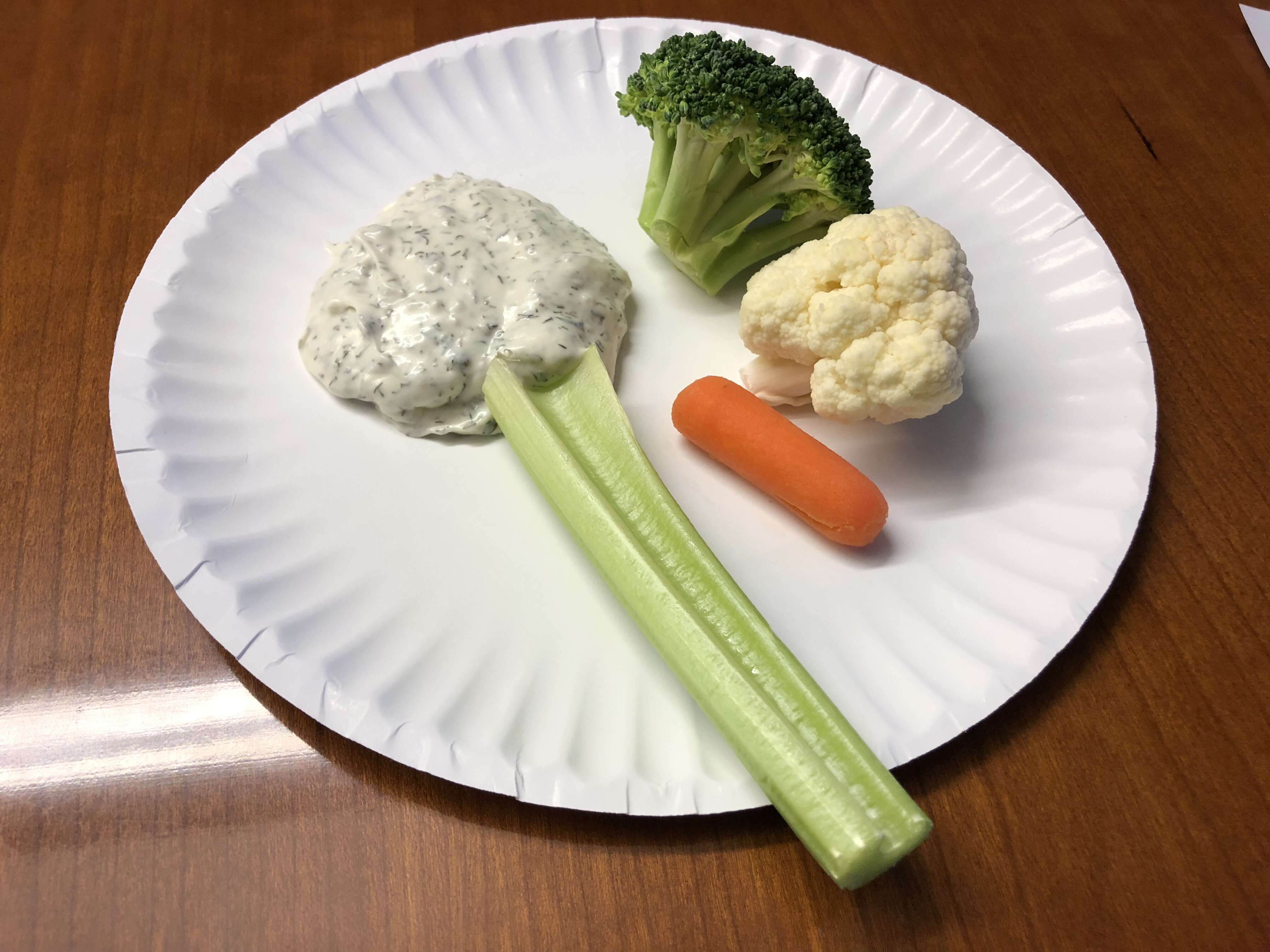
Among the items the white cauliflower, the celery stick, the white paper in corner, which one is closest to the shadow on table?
the celery stick

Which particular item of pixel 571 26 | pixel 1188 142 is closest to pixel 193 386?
pixel 571 26

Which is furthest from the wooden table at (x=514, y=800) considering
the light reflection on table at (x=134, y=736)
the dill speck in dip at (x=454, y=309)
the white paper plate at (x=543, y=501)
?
the dill speck in dip at (x=454, y=309)

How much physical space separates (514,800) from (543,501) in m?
0.55

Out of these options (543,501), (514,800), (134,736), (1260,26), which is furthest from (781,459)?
(1260,26)

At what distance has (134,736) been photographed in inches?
53.9

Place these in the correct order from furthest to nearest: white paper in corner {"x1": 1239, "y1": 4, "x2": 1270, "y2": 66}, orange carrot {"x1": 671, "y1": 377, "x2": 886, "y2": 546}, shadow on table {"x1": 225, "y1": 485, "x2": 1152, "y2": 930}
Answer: white paper in corner {"x1": 1239, "y1": 4, "x2": 1270, "y2": 66}, orange carrot {"x1": 671, "y1": 377, "x2": 886, "y2": 546}, shadow on table {"x1": 225, "y1": 485, "x2": 1152, "y2": 930}

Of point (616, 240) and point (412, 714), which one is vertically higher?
point (616, 240)

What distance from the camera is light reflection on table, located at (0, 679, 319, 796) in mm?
1337

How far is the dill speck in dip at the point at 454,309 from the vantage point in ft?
5.31

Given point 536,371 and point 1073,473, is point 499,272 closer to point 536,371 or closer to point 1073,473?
point 536,371

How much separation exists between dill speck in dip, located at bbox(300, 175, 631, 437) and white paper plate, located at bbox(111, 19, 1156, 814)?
0.08 metres

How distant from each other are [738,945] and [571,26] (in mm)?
2155

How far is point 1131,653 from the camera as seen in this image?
1491 mm

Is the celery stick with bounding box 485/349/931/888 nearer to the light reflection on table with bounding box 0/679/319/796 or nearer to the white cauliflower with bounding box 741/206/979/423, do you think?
the white cauliflower with bounding box 741/206/979/423
